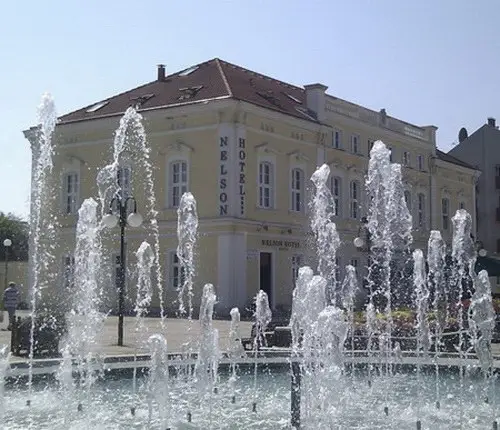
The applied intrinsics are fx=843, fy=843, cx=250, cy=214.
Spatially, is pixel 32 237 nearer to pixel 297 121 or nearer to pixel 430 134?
pixel 297 121

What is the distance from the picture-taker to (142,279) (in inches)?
1231

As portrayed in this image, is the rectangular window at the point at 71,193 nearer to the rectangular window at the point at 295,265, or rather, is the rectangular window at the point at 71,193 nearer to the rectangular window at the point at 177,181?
the rectangular window at the point at 177,181

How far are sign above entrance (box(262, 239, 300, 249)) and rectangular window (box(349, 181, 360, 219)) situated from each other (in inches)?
195

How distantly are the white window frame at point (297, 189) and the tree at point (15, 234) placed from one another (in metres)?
31.7

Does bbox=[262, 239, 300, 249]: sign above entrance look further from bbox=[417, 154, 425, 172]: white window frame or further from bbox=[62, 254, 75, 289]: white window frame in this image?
bbox=[417, 154, 425, 172]: white window frame

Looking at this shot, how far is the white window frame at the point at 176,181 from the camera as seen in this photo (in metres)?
31.5

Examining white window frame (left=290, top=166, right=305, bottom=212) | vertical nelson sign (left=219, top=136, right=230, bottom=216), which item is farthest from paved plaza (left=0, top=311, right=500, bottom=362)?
white window frame (left=290, top=166, right=305, bottom=212)

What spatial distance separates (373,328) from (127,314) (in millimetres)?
15143

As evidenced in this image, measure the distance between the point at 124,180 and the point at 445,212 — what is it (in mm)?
19534

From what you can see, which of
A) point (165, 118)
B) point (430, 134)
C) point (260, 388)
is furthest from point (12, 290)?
point (430, 134)

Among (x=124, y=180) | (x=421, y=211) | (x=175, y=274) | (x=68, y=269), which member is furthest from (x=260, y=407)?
(x=421, y=211)

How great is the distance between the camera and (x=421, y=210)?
42.7 m

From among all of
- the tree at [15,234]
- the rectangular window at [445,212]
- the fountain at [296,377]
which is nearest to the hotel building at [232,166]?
the rectangular window at [445,212]

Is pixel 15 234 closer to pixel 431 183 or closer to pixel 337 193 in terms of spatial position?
pixel 431 183
